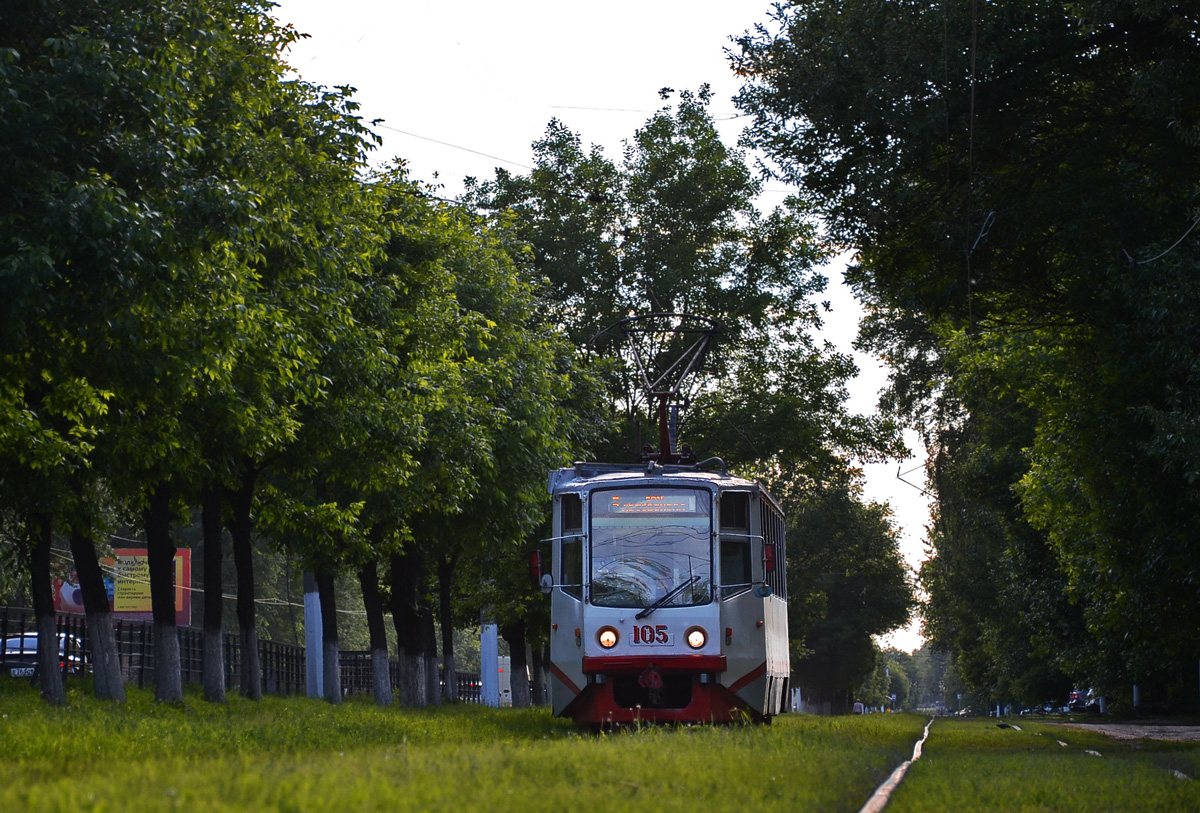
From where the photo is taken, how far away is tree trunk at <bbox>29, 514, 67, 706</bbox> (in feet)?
66.8

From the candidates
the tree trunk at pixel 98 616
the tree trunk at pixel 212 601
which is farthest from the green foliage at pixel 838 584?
the tree trunk at pixel 98 616

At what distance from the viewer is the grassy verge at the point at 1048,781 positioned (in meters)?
10.5

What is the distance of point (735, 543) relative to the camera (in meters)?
19.6

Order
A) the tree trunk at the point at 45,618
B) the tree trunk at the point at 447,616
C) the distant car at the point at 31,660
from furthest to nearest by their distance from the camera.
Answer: the tree trunk at the point at 447,616 → the distant car at the point at 31,660 → the tree trunk at the point at 45,618

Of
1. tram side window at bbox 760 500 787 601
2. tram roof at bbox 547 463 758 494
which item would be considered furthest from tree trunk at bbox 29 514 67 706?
tram side window at bbox 760 500 787 601

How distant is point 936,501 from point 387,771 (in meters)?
37.6

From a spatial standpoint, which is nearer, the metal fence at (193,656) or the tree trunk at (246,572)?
the tree trunk at (246,572)

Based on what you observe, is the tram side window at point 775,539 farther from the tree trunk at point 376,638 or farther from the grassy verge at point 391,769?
the tree trunk at point 376,638

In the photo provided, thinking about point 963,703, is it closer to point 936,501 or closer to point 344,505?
point 936,501

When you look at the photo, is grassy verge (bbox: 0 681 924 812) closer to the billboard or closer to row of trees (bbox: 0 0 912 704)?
row of trees (bbox: 0 0 912 704)

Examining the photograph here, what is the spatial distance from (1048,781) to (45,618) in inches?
596

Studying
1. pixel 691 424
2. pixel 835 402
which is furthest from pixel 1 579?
pixel 835 402

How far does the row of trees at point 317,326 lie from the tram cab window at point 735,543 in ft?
20.0

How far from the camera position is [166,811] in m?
6.36
